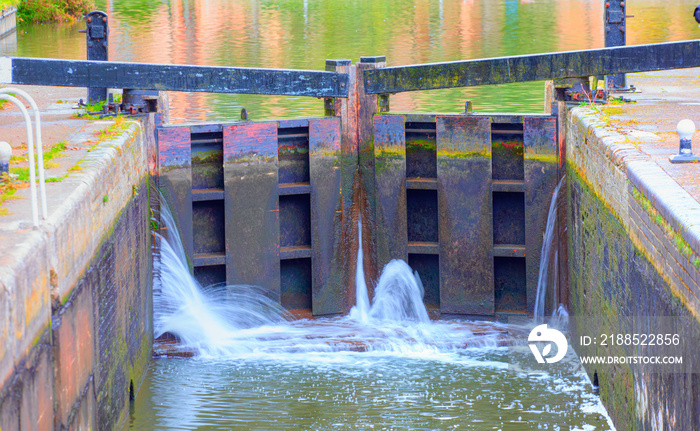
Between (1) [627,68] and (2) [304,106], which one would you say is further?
(2) [304,106]

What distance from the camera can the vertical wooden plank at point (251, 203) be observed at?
8875 millimetres

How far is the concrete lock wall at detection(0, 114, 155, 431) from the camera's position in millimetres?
4199

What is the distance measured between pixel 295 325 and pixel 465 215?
207 centimetres

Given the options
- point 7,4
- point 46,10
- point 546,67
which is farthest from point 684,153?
point 46,10

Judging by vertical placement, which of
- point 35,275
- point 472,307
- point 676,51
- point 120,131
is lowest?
point 472,307

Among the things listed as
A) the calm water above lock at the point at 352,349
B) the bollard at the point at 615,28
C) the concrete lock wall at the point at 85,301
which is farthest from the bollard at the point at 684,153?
the concrete lock wall at the point at 85,301

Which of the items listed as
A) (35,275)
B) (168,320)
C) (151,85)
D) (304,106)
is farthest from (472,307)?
(304,106)

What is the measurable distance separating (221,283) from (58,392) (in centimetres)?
420

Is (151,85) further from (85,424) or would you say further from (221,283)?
(85,424)

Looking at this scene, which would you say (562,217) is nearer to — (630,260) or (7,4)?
(630,260)

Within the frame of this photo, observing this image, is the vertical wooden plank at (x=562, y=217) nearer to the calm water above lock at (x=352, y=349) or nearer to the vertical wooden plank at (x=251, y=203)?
the calm water above lock at (x=352, y=349)

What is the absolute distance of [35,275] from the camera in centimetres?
451

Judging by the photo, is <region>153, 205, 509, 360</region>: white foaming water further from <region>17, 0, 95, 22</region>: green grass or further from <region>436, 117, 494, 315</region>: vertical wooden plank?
<region>17, 0, 95, 22</region>: green grass

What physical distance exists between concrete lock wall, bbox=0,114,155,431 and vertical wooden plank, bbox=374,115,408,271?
2.33m
